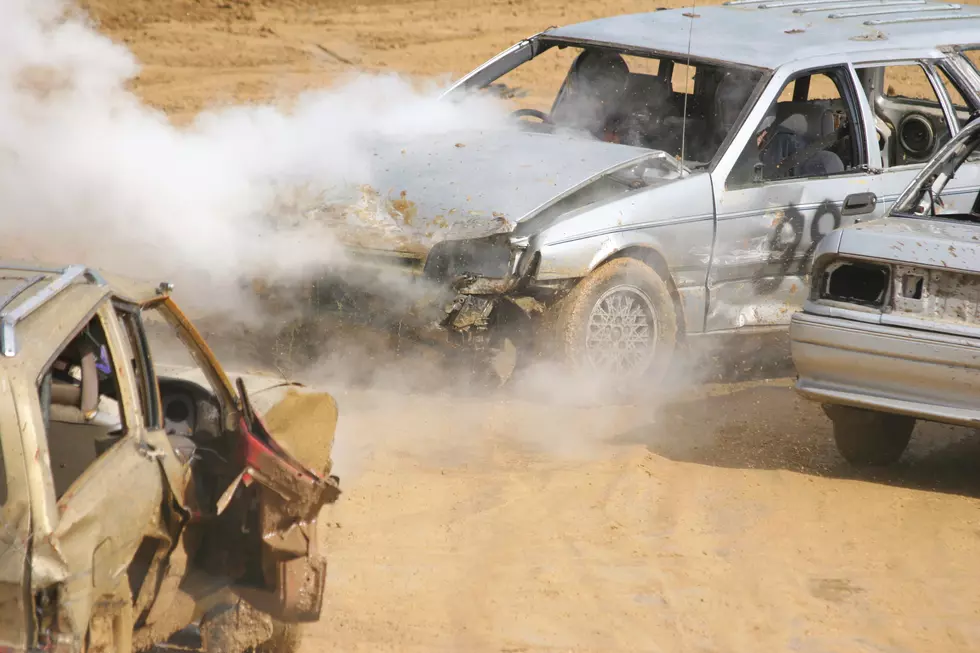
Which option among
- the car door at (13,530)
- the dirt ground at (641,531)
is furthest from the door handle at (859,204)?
the car door at (13,530)

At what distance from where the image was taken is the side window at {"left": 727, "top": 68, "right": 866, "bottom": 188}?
7.52m

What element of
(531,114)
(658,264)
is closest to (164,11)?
(531,114)

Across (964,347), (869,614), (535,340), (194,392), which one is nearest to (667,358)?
(535,340)

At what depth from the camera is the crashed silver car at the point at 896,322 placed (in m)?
5.68

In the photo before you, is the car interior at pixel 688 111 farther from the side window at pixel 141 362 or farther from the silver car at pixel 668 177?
the side window at pixel 141 362

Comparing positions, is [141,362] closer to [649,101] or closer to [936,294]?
[936,294]

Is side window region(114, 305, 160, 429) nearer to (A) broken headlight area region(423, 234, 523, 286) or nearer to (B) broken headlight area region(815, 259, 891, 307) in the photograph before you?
(A) broken headlight area region(423, 234, 523, 286)

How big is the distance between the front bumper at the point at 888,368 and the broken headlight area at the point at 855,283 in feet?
0.44

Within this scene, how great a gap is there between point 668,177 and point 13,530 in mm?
4962

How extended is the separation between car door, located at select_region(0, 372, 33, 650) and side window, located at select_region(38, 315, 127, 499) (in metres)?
0.48

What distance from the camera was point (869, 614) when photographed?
4.98 m

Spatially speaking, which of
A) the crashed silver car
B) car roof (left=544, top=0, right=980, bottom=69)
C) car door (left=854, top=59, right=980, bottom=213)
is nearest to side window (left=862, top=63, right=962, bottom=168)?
car door (left=854, top=59, right=980, bottom=213)

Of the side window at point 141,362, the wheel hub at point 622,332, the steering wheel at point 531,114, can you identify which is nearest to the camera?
the side window at point 141,362

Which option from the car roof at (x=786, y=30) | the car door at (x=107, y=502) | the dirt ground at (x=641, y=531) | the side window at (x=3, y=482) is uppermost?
the car roof at (x=786, y=30)
